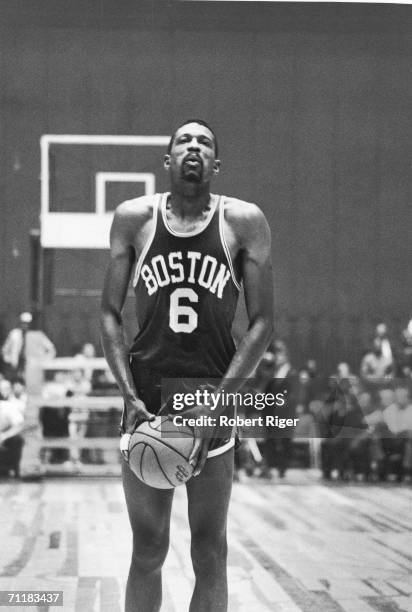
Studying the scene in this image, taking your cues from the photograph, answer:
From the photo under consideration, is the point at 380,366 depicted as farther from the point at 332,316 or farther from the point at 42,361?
the point at 42,361

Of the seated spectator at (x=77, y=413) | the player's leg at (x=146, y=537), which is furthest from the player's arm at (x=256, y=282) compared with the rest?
the seated spectator at (x=77, y=413)

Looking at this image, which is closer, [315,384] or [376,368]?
[376,368]

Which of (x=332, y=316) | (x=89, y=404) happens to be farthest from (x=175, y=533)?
(x=89, y=404)

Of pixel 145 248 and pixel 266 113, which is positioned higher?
pixel 266 113

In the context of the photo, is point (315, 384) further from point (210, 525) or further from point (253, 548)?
point (210, 525)

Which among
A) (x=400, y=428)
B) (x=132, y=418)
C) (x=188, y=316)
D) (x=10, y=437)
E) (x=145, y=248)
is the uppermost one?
(x=145, y=248)

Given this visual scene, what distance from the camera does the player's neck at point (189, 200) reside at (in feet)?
8.63

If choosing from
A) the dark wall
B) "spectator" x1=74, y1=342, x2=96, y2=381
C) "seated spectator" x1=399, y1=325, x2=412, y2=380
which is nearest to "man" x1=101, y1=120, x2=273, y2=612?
the dark wall

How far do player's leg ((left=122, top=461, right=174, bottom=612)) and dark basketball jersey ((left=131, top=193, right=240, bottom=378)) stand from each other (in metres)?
0.28

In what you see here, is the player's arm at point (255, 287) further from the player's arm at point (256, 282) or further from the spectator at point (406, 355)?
the spectator at point (406, 355)

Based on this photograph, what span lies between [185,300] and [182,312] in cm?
3

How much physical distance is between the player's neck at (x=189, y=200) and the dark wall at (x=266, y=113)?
1571 millimetres

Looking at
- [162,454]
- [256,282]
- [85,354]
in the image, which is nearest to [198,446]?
[162,454]

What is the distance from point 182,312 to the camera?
8.52 feet
